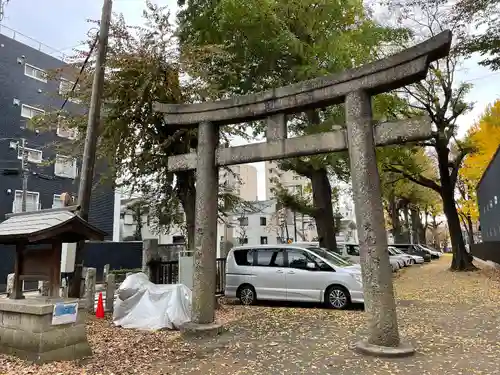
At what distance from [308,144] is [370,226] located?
5.93ft

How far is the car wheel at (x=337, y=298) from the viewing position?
34.1ft

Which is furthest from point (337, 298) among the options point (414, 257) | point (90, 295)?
point (414, 257)

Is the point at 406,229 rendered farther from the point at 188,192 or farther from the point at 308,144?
the point at 308,144

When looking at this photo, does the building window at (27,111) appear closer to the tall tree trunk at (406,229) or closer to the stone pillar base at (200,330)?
the stone pillar base at (200,330)

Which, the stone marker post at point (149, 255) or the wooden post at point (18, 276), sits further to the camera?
the stone marker post at point (149, 255)

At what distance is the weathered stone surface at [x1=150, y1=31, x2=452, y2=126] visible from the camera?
5.88 meters

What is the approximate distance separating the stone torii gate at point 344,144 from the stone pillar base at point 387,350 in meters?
0.01

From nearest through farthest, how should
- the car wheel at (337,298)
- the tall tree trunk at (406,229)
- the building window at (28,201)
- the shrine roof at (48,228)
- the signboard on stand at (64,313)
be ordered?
the signboard on stand at (64,313) → the shrine roof at (48,228) → the car wheel at (337,298) → the building window at (28,201) → the tall tree trunk at (406,229)

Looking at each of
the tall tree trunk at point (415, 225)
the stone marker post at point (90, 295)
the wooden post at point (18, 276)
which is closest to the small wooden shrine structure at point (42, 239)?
the wooden post at point (18, 276)

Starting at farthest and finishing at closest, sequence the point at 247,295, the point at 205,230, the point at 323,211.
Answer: the point at 323,211 < the point at 247,295 < the point at 205,230

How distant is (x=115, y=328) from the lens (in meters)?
8.20

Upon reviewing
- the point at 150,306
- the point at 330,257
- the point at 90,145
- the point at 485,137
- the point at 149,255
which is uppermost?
the point at 485,137

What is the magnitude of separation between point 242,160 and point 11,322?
4.65 m

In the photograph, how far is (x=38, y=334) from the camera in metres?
5.61
